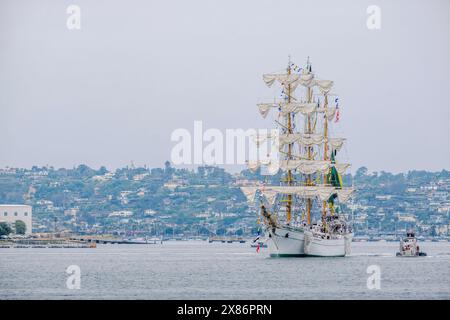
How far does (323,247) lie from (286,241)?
3546mm

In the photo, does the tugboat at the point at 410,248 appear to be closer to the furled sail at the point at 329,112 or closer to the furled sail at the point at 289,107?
the furled sail at the point at 329,112

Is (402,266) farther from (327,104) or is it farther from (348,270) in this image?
(327,104)

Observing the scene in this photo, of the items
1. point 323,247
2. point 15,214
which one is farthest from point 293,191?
point 15,214

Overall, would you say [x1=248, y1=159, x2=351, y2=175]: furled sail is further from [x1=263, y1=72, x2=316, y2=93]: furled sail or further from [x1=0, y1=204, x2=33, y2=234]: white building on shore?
[x1=0, y1=204, x2=33, y2=234]: white building on shore

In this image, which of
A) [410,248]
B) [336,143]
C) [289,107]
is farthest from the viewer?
[410,248]

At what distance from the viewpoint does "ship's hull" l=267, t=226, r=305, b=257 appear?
284 feet

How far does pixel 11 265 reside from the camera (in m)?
81.2

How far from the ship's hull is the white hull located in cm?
75

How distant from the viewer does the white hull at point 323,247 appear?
87375mm

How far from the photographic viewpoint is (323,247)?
3487 inches

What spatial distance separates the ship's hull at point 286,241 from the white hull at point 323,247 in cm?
75

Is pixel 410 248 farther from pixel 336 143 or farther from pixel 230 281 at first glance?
pixel 230 281
